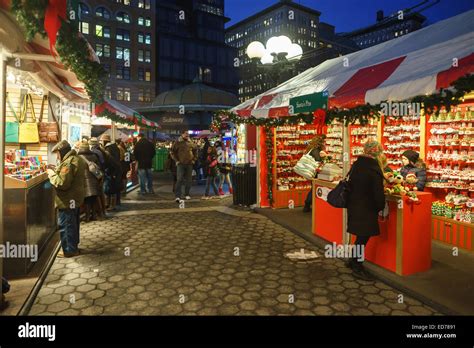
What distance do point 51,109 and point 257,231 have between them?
541 cm

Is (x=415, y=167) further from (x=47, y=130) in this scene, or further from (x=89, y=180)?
(x=47, y=130)

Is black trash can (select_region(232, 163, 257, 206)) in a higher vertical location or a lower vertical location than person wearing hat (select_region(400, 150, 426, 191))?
lower

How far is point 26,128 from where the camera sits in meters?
7.49


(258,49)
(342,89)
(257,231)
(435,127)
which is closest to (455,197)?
(435,127)

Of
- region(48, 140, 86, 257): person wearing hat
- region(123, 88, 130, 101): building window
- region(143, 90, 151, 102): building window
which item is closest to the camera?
region(48, 140, 86, 257): person wearing hat

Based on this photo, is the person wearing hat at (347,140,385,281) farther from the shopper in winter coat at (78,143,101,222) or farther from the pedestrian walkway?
the shopper in winter coat at (78,143,101,222)

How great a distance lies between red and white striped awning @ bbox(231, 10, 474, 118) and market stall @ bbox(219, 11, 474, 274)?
2 cm

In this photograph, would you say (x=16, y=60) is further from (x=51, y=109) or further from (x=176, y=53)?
(x=176, y=53)

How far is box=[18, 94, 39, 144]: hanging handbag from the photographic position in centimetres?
748

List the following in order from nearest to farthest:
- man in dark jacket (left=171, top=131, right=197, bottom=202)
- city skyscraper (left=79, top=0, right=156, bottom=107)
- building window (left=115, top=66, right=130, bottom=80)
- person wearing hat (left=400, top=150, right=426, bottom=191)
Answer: person wearing hat (left=400, top=150, right=426, bottom=191) → man in dark jacket (left=171, top=131, right=197, bottom=202) → city skyscraper (left=79, top=0, right=156, bottom=107) → building window (left=115, top=66, right=130, bottom=80)

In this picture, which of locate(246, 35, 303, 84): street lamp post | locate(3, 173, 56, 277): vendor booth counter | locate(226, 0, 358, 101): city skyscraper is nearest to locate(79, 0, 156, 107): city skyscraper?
locate(226, 0, 358, 101): city skyscraper

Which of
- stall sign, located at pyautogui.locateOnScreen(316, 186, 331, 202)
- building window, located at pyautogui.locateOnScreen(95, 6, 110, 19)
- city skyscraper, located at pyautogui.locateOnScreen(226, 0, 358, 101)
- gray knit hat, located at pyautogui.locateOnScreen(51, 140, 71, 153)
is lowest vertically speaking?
stall sign, located at pyautogui.locateOnScreen(316, 186, 331, 202)

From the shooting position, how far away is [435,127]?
25.7 feet
